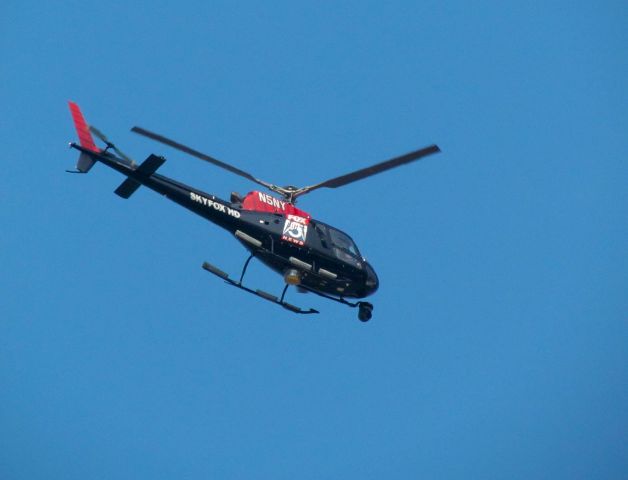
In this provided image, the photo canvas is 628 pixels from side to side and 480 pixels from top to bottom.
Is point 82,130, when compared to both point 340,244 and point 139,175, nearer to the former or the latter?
point 139,175

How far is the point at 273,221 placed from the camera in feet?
46.3

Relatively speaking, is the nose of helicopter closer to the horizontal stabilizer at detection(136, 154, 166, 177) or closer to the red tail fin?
the horizontal stabilizer at detection(136, 154, 166, 177)

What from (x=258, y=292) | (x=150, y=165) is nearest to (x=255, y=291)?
(x=258, y=292)

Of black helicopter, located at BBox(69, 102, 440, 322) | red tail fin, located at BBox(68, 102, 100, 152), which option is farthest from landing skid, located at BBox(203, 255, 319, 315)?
red tail fin, located at BBox(68, 102, 100, 152)

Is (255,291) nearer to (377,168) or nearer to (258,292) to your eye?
(258,292)

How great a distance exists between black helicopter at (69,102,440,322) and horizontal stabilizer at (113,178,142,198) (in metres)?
0.02

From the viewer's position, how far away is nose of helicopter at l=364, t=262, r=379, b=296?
1516 cm

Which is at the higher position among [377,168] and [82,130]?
[377,168]

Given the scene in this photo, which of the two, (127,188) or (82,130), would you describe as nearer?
(82,130)

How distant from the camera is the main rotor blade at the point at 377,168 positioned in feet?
42.6

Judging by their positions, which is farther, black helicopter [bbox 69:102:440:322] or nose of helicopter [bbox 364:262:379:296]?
nose of helicopter [bbox 364:262:379:296]

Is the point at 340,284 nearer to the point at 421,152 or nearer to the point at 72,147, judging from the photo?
the point at 421,152

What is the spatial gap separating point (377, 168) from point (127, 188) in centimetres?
484

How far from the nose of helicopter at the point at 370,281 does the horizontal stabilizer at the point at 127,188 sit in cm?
494
